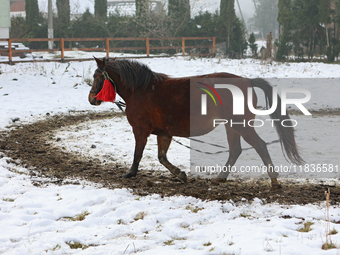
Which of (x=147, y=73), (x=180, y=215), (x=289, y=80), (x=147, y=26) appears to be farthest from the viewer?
(x=147, y=26)

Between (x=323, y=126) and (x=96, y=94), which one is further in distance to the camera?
(x=323, y=126)

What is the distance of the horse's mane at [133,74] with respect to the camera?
498cm

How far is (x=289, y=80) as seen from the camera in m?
13.4

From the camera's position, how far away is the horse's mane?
498 cm

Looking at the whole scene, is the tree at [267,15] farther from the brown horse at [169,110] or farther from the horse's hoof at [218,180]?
the horse's hoof at [218,180]

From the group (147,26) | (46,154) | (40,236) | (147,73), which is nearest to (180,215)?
(40,236)

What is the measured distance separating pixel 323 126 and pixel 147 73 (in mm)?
5219

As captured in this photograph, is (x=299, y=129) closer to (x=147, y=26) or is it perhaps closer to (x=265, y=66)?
(x=265, y=66)

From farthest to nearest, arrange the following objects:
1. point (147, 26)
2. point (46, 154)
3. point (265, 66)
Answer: point (147, 26), point (265, 66), point (46, 154)

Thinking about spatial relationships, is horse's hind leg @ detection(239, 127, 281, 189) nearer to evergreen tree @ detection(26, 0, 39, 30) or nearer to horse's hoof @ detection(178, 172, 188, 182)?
horse's hoof @ detection(178, 172, 188, 182)

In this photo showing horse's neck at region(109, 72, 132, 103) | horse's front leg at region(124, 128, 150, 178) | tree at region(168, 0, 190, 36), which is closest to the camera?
horse's front leg at region(124, 128, 150, 178)

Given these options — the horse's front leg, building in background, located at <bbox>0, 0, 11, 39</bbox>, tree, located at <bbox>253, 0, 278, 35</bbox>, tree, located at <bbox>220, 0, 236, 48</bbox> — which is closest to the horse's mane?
the horse's front leg

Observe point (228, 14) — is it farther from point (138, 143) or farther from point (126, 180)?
point (126, 180)

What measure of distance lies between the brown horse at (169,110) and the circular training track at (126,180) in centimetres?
23
